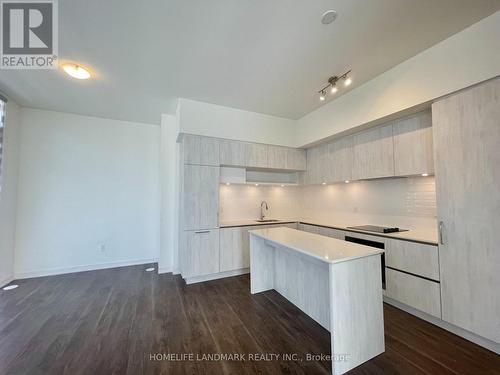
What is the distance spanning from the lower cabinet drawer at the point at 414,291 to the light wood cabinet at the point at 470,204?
0.27 feet

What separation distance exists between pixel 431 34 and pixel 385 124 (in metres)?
1.04

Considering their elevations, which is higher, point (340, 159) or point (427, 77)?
point (427, 77)

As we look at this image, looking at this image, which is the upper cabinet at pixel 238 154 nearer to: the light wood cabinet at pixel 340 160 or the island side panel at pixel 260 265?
the light wood cabinet at pixel 340 160

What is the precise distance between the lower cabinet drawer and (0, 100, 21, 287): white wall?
18.5 feet

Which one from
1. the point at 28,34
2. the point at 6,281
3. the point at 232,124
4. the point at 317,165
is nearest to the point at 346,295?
the point at 317,165

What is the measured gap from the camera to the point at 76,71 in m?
2.46

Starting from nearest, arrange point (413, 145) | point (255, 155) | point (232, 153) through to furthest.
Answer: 1. point (413, 145)
2. point (232, 153)
3. point (255, 155)

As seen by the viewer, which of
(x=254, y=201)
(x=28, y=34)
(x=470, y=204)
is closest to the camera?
(x=470, y=204)

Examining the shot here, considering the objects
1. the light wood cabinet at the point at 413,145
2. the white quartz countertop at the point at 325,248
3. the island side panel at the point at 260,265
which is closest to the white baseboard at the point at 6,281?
the island side panel at the point at 260,265

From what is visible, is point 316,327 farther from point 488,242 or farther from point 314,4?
point 314,4

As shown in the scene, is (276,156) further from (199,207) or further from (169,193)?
(169,193)

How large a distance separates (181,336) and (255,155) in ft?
9.52

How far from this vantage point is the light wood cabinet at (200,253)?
3.11 meters

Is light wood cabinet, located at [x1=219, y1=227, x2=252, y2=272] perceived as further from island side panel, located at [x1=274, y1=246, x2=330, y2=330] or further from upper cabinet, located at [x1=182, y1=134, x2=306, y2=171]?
upper cabinet, located at [x1=182, y1=134, x2=306, y2=171]
